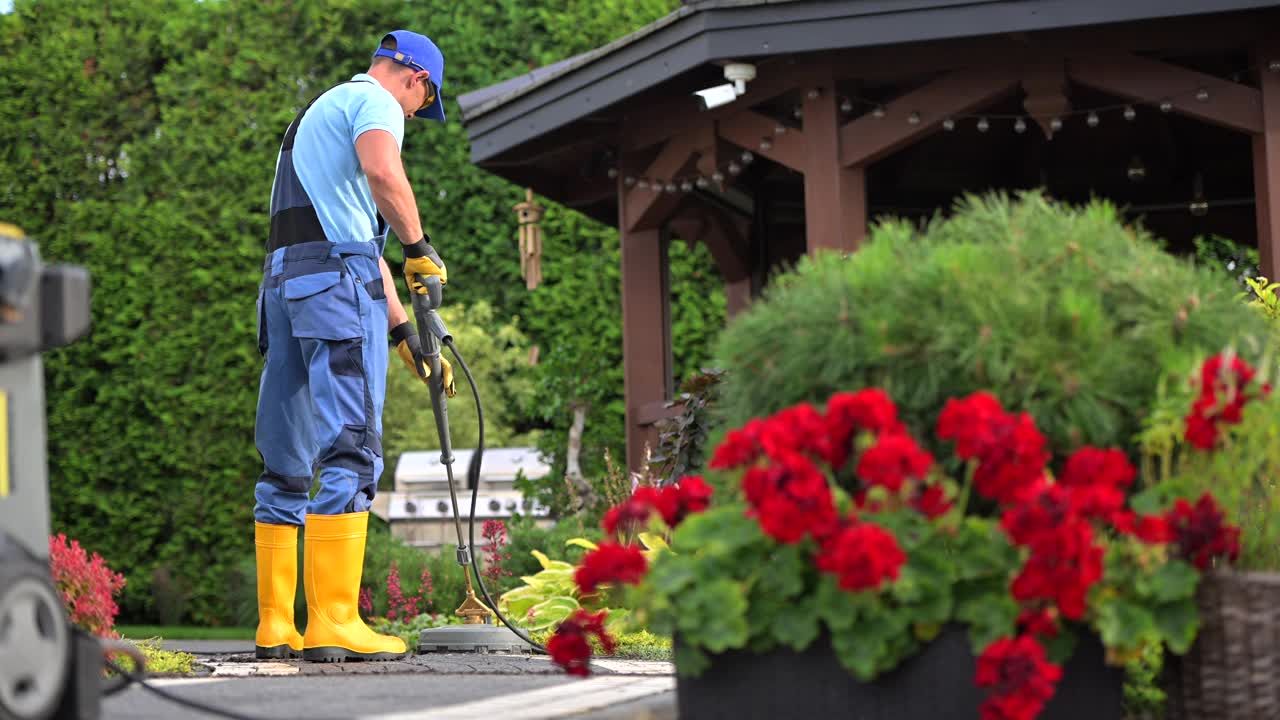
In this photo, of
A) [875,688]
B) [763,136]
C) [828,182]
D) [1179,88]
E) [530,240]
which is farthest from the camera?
[530,240]

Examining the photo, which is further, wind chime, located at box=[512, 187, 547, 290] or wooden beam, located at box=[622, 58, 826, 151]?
wind chime, located at box=[512, 187, 547, 290]

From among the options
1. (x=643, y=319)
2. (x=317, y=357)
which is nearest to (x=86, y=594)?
(x=317, y=357)

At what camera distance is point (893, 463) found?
2.51 meters

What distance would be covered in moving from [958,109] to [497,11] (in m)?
7.38

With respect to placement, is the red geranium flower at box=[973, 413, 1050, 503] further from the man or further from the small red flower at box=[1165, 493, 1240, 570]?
the man

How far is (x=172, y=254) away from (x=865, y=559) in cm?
946

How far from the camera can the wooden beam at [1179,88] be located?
20.9 ft

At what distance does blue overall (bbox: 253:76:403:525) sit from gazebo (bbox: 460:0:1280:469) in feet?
8.56

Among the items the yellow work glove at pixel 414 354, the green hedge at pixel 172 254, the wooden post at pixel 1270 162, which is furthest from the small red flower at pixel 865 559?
the green hedge at pixel 172 254

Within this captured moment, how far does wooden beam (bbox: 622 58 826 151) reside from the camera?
23.1 ft

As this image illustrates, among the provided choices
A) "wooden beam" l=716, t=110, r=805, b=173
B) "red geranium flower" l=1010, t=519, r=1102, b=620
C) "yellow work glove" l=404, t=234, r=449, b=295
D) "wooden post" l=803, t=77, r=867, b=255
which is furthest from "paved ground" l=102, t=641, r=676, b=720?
"wooden beam" l=716, t=110, r=805, b=173

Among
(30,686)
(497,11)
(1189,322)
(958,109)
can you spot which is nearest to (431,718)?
(30,686)

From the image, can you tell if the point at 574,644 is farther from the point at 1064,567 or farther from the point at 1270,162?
the point at 1270,162

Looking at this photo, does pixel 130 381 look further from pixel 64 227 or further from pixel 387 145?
pixel 387 145
